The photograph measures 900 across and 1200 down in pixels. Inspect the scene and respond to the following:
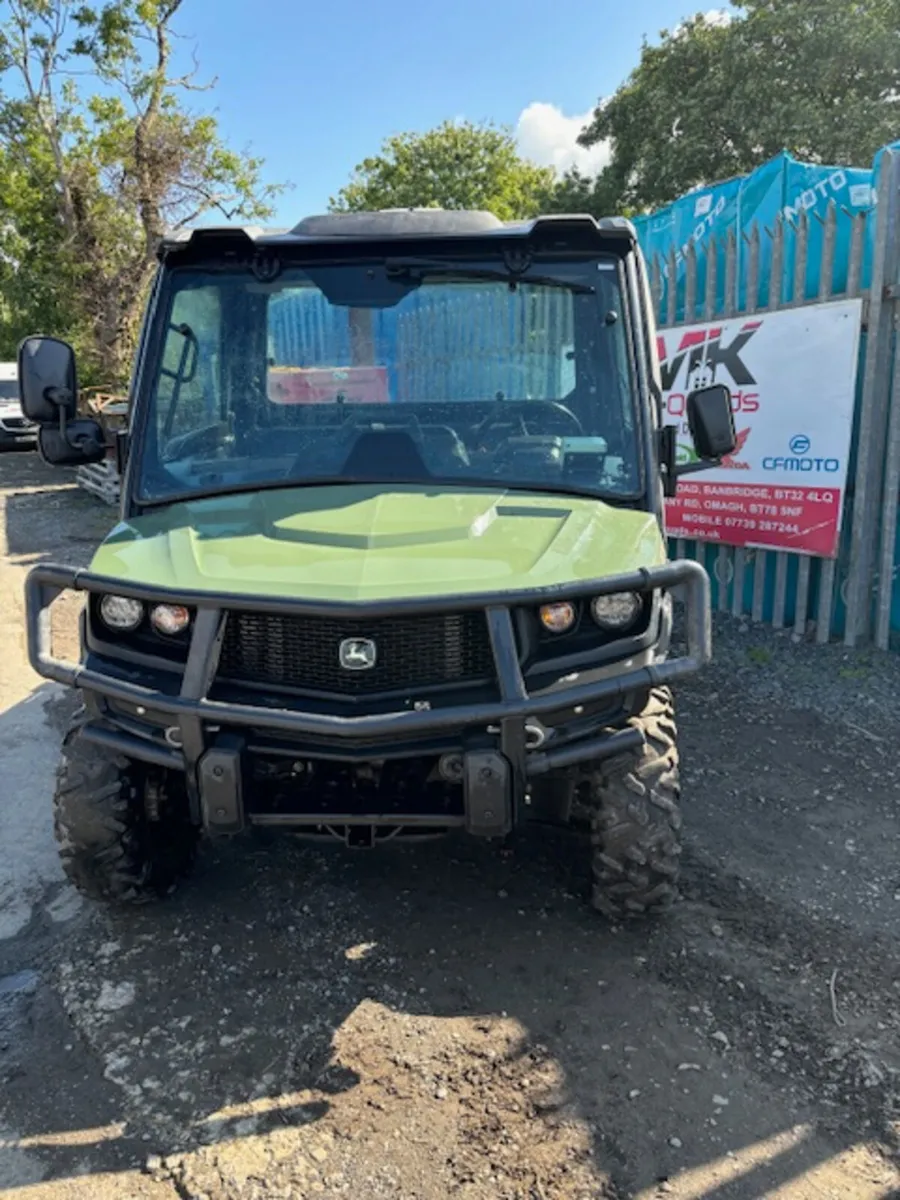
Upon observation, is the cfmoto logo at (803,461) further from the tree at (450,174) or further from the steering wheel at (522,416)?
the tree at (450,174)

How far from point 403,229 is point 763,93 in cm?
1847

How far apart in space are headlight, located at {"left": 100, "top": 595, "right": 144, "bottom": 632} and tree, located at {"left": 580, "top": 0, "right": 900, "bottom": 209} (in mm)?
18004

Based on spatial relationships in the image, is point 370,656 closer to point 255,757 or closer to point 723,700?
point 255,757

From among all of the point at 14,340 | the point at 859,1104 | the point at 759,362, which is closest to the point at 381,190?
the point at 14,340

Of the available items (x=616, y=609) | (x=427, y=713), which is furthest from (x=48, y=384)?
(x=616, y=609)

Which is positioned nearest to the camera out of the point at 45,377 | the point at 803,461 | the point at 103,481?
the point at 45,377

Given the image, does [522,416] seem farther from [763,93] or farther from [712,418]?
[763,93]

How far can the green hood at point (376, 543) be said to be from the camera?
8.95 ft

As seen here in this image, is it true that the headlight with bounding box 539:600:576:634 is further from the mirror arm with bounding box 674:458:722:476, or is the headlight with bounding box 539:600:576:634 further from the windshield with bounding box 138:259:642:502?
the mirror arm with bounding box 674:458:722:476

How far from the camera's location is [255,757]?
2850 millimetres

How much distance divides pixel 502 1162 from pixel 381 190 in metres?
34.8

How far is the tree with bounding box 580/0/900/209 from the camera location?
17016 mm

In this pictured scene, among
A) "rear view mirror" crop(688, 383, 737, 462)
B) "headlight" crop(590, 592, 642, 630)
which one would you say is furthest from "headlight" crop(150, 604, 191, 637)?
"rear view mirror" crop(688, 383, 737, 462)

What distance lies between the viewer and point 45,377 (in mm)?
3672
